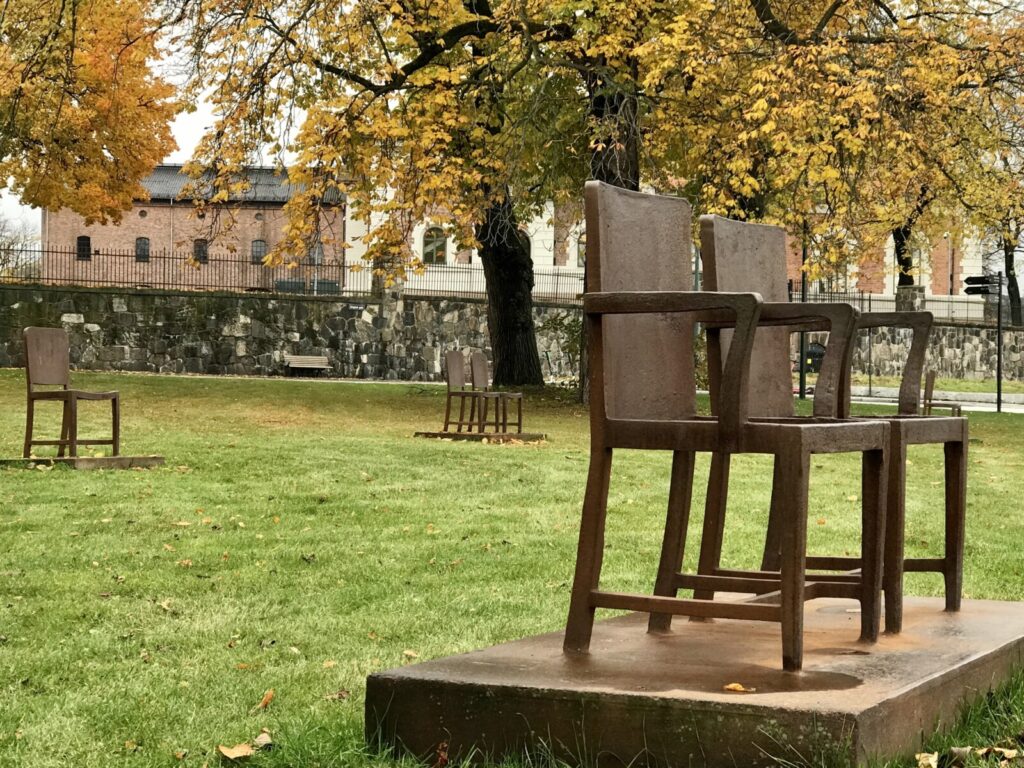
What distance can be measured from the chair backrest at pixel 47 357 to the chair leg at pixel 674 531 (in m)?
10.3

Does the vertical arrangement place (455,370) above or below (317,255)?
below

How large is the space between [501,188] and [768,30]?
15.6 ft

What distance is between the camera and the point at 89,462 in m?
13.8

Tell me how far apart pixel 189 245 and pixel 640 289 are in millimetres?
64967

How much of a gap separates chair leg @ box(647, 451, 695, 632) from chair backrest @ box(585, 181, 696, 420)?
168 millimetres

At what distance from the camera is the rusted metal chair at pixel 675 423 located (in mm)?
4059

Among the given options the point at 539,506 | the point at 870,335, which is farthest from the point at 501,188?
the point at 870,335

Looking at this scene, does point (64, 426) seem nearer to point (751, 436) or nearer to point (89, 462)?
point (89, 462)

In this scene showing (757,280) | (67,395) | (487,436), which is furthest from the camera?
(487,436)

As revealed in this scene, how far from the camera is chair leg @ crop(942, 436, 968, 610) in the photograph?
5.05 m

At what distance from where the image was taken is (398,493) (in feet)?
40.1

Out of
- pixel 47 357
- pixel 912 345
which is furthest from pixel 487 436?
pixel 912 345

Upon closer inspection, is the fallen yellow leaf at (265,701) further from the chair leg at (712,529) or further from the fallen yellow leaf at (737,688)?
the fallen yellow leaf at (737,688)

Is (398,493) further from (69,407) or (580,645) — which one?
(580,645)
